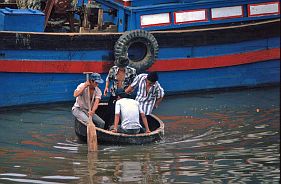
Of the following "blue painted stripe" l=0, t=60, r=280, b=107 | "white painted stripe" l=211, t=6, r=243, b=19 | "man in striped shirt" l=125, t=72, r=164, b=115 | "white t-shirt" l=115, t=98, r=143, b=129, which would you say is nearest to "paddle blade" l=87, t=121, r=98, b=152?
"white t-shirt" l=115, t=98, r=143, b=129

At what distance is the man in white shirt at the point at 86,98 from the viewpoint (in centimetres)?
1177

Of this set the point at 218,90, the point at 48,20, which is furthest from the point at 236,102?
the point at 48,20

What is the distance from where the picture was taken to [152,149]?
11344 millimetres

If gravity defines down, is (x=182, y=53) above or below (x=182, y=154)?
above

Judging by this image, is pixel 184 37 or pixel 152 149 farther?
pixel 184 37

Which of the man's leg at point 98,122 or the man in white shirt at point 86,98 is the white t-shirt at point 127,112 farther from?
the man's leg at point 98,122

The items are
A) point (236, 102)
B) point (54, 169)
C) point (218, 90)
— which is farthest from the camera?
point (218, 90)

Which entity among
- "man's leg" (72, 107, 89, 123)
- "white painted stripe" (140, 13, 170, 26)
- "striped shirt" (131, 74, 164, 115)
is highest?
"white painted stripe" (140, 13, 170, 26)

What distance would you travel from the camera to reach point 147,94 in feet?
40.3

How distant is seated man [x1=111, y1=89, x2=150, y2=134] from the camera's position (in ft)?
37.7

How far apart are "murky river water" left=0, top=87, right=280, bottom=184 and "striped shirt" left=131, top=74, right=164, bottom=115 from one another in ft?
2.00

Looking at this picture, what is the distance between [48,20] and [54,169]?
680 centimetres

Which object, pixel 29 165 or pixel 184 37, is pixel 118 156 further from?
pixel 184 37

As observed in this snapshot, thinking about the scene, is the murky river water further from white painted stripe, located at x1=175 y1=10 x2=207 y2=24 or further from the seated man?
white painted stripe, located at x1=175 y1=10 x2=207 y2=24
